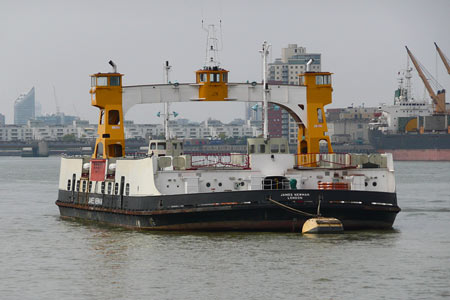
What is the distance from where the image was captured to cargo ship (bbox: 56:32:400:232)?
151ft

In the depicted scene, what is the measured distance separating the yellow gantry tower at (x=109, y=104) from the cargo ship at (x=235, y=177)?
0.06m

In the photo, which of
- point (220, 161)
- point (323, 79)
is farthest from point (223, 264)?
point (323, 79)

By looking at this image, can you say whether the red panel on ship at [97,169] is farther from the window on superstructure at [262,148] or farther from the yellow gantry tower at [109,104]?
the window on superstructure at [262,148]

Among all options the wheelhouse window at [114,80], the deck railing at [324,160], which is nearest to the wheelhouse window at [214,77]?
the wheelhouse window at [114,80]

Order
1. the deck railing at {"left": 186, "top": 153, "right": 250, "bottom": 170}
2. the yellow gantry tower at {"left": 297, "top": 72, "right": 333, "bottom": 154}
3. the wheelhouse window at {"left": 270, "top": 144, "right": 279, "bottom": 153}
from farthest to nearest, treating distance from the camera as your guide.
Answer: the yellow gantry tower at {"left": 297, "top": 72, "right": 333, "bottom": 154}, the wheelhouse window at {"left": 270, "top": 144, "right": 279, "bottom": 153}, the deck railing at {"left": 186, "top": 153, "right": 250, "bottom": 170}

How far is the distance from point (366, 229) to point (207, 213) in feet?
27.5

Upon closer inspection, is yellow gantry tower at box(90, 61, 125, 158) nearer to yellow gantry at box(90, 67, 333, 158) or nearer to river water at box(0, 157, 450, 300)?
yellow gantry at box(90, 67, 333, 158)

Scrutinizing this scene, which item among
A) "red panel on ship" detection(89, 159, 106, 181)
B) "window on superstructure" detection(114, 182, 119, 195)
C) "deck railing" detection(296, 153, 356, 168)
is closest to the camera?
"deck railing" detection(296, 153, 356, 168)

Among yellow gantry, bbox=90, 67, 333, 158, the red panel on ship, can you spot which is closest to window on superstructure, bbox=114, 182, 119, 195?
the red panel on ship

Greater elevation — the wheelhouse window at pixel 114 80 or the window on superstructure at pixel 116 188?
the wheelhouse window at pixel 114 80

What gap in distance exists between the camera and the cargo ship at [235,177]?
151 feet

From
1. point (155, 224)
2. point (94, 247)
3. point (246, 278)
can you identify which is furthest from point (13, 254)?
point (246, 278)

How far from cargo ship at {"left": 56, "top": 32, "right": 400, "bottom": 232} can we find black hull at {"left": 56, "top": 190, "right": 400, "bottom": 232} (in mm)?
49

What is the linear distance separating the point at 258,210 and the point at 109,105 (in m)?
13.3
